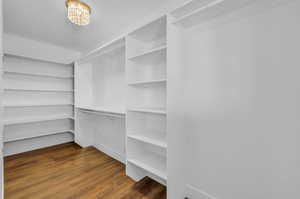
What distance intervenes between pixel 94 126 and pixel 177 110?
228cm

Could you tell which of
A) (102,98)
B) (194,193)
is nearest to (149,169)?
(194,193)

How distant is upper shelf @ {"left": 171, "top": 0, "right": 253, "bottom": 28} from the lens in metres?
1.11

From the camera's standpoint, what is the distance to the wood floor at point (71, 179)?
1.52m

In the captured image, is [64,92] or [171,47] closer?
[171,47]

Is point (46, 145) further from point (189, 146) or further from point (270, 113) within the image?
point (270, 113)

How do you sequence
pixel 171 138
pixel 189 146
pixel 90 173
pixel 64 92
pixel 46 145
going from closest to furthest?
pixel 171 138 → pixel 189 146 → pixel 90 173 → pixel 46 145 → pixel 64 92

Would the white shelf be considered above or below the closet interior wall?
below

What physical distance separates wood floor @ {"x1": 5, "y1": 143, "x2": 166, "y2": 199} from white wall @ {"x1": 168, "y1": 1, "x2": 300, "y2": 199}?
579 millimetres

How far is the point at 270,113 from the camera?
1.03 m

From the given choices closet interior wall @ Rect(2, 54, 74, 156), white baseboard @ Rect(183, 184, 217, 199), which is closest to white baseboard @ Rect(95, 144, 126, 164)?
closet interior wall @ Rect(2, 54, 74, 156)

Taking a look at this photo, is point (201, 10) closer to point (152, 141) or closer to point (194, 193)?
point (152, 141)

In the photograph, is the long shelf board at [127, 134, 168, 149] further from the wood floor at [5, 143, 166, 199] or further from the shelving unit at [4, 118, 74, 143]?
the shelving unit at [4, 118, 74, 143]

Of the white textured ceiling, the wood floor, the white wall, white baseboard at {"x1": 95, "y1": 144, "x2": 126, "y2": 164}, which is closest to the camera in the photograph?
the white wall

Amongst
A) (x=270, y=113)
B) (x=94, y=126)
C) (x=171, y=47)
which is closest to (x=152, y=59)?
(x=171, y=47)
